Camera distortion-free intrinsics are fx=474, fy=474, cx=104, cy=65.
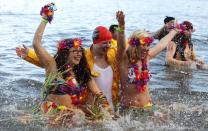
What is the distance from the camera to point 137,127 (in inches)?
274

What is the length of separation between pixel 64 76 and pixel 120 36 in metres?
0.96

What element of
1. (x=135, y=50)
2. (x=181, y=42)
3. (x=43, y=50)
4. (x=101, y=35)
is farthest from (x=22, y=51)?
(x=181, y=42)

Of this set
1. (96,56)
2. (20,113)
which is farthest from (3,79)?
(96,56)

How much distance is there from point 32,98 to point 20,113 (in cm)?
116

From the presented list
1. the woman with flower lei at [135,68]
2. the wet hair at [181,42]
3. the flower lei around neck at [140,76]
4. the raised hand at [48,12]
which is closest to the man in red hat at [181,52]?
the wet hair at [181,42]

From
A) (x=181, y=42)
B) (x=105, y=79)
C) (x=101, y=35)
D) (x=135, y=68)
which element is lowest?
(x=181, y=42)

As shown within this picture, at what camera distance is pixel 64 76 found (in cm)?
654

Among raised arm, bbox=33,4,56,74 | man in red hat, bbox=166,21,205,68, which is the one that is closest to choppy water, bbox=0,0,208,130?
man in red hat, bbox=166,21,205,68

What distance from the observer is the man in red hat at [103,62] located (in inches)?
267

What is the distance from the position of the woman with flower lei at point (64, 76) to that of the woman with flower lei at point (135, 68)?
0.44 metres

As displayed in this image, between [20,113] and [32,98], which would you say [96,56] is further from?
[32,98]

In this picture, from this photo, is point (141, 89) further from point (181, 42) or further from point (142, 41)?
point (181, 42)

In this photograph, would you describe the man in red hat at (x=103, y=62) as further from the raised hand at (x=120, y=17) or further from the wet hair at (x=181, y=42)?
the wet hair at (x=181, y=42)

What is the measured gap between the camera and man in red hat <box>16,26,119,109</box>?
679 centimetres
